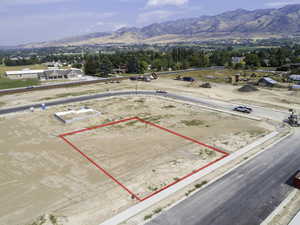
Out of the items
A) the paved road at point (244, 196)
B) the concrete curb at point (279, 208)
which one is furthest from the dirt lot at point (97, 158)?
the concrete curb at point (279, 208)

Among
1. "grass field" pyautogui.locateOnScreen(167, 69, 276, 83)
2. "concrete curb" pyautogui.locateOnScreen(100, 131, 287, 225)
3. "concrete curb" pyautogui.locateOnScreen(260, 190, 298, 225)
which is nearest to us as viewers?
"concrete curb" pyautogui.locateOnScreen(260, 190, 298, 225)

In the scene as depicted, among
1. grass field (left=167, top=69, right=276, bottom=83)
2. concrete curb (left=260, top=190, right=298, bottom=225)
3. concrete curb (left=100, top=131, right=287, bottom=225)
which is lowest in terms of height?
concrete curb (left=260, top=190, right=298, bottom=225)

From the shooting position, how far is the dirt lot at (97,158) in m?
18.9

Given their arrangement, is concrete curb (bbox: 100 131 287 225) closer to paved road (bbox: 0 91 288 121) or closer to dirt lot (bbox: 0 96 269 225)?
dirt lot (bbox: 0 96 269 225)

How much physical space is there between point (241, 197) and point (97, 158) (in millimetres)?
17333

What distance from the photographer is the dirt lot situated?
18881mm

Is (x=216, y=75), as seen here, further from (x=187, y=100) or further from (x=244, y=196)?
(x=244, y=196)

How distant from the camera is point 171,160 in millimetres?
26109

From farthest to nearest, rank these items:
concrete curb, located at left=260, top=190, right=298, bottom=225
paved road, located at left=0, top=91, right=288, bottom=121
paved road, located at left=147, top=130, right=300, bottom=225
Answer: paved road, located at left=0, top=91, right=288, bottom=121 < paved road, located at left=147, top=130, right=300, bottom=225 < concrete curb, located at left=260, top=190, right=298, bottom=225

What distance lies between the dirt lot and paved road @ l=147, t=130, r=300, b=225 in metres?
3.71

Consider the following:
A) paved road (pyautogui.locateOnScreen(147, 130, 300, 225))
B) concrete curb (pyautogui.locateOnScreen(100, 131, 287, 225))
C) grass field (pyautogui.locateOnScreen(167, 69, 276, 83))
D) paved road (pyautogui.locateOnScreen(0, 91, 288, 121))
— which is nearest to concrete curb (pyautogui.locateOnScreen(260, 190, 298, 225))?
paved road (pyautogui.locateOnScreen(147, 130, 300, 225))

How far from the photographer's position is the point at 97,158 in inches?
1067

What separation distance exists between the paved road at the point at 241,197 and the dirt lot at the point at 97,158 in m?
3.71

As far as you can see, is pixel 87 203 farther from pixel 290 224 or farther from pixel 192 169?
pixel 290 224
